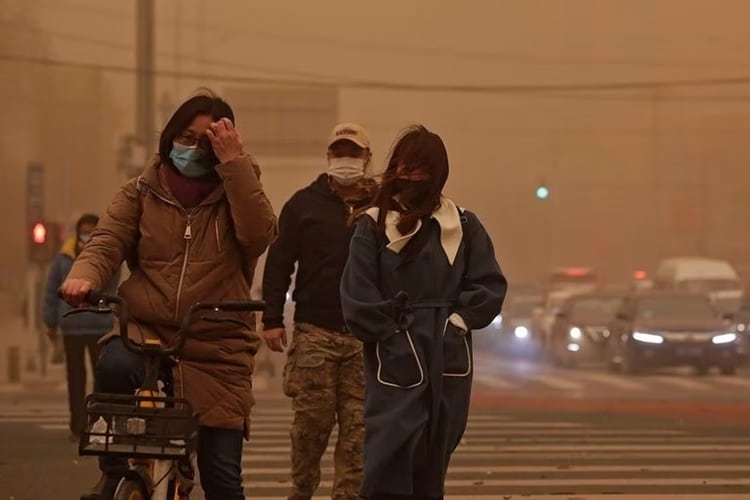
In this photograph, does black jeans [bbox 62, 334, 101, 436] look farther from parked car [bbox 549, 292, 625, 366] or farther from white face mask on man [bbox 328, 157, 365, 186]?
parked car [bbox 549, 292, 625, 366]

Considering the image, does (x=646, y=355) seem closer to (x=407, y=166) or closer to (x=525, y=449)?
(x=525, y=449)

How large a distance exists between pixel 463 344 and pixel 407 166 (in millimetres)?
671

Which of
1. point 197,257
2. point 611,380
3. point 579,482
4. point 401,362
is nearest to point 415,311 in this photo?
point 401,362

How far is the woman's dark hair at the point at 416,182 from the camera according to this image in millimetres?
6695

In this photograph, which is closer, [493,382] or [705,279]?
[493,382]

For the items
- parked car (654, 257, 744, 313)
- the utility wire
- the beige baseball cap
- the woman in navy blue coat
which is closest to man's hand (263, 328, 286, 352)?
the beige baseball cap

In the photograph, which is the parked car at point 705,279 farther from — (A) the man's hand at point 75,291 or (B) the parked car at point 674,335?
(A) the man's hand at point 75,291

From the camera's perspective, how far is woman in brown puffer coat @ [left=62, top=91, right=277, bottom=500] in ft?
20.1

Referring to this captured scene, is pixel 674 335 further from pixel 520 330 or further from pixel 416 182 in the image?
pixel 416 182

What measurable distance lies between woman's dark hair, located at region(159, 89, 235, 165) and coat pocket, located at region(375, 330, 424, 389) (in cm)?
94

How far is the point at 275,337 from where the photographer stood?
885 centimetres

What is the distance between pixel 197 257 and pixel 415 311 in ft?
2.83

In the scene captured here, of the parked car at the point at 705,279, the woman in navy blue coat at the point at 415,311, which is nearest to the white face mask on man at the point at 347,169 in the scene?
the woman in navy blue coat at the point at 415,311

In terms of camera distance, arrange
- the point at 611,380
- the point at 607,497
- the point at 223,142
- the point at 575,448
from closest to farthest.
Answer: the point at 223,142 → the point at 607,497 → the point at 575,448 → the point at 611,380
